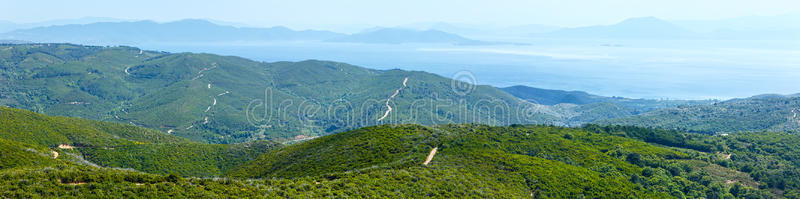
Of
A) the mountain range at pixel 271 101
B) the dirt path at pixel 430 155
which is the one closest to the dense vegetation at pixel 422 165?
the dirt path at pixel 430 155

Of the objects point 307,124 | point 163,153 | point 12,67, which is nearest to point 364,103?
point 307,124

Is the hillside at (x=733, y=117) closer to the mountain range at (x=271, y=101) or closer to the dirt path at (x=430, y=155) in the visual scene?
the mountain range at (x=271, y=101)

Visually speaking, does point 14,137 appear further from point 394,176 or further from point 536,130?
point 536,130

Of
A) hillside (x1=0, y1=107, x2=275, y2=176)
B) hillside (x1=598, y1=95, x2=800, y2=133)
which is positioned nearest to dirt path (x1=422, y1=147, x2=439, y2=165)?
hillside (x1=0, y1=107, x2=275, y2=176)

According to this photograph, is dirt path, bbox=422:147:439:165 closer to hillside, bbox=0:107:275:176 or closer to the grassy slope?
the grassy slope

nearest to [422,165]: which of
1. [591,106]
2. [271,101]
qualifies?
[271,101]
